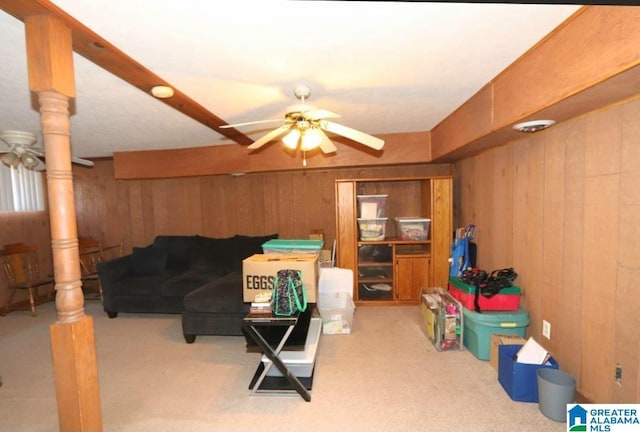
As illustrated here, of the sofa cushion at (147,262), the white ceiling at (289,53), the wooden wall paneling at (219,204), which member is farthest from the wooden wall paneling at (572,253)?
the sofa cushion at (147,262)

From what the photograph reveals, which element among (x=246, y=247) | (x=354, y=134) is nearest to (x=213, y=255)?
(x=246, y=247)

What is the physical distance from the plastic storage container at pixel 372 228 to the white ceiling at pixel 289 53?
4.88ft

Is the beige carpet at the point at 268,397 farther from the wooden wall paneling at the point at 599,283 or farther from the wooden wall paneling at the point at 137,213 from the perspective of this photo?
the wooden wall paneling at the point at 137,213

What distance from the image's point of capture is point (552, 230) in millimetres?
2305

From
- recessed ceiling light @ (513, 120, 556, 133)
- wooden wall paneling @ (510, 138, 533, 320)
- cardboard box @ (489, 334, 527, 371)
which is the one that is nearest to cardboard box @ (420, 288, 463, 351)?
cardboard box @ (489, 334, 527, 371)

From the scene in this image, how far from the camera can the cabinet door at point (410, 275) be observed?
388 cm

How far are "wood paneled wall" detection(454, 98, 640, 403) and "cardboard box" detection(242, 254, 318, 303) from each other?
1810mm

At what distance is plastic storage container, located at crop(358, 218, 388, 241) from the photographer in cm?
394

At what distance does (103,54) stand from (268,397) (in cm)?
237

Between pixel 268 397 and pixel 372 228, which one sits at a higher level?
pixel 372 228

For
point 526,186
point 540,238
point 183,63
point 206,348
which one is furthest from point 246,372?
point 526,186

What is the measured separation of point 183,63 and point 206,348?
98.6 inches

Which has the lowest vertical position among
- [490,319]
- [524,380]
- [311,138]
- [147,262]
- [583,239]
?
[524,380]

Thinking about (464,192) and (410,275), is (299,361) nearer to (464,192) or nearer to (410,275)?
(410,275)
